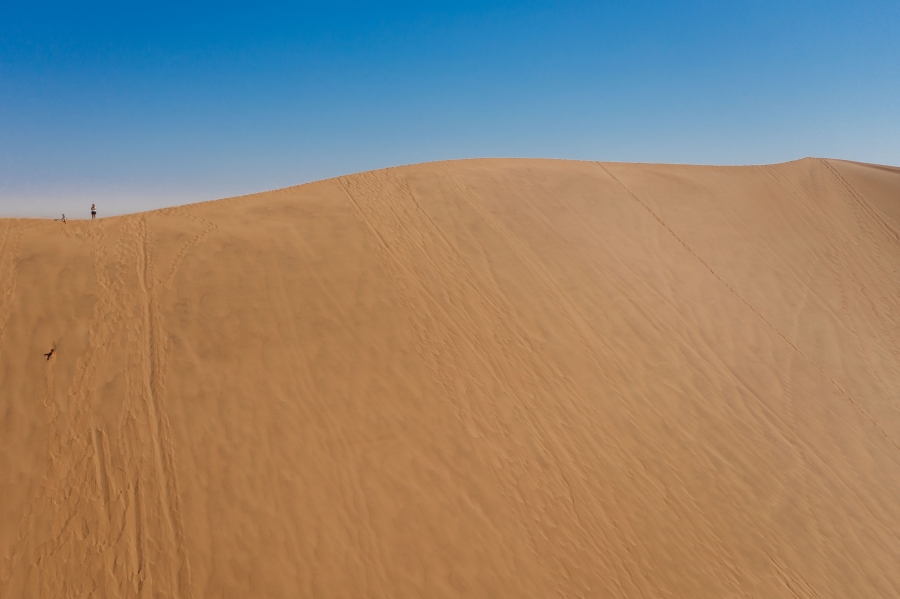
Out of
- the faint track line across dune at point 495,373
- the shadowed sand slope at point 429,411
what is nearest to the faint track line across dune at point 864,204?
the shadowed sand slope at point 429,411

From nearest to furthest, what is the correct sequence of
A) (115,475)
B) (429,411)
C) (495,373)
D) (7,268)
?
1. (115,475)
2. (429,411)
3. (495,373)
4. (7,268)

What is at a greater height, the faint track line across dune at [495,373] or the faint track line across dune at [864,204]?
the faint track line across dune at [864,204]

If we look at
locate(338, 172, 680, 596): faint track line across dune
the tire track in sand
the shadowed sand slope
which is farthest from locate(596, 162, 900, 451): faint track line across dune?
the tire track in sand

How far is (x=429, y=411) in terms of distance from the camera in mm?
6832

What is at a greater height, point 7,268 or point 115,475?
point 7,268

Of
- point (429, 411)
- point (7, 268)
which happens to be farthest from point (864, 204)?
point (7, 268)

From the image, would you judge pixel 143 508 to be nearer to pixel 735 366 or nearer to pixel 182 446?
pixel 182 446

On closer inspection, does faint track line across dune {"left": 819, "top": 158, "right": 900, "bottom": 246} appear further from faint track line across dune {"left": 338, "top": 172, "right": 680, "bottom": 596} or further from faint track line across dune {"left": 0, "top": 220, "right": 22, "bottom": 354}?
faint track line across dune {"left": 0, "top": 220, "right": 22, "bottom": 354}

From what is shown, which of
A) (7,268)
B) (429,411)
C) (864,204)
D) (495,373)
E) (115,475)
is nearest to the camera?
(115,475)

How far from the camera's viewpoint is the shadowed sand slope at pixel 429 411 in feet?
17.3

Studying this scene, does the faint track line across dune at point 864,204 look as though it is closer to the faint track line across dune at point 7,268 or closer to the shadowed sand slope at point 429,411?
the shadowed sand slope at point 429,411

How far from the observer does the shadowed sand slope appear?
5281 mm

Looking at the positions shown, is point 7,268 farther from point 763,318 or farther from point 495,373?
point 763,318

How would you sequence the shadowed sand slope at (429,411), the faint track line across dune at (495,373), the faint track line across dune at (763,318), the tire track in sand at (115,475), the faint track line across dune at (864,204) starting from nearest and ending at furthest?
the tire track in sand at (115,475) → the shadowed sand slope at (429,411) → the faint track line across dune at (495,373) → the faint track line across dune at (763,318) → the faint track line across dune at (864,204)
